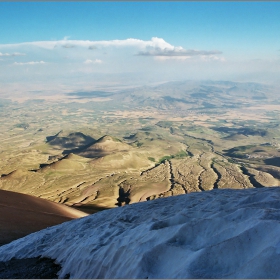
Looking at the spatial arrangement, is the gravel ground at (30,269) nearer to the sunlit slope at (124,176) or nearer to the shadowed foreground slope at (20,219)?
the shadowed foreground slope at (20,219)

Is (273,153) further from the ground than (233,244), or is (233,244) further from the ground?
(233,244)

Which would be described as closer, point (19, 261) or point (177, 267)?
point (177, 267)

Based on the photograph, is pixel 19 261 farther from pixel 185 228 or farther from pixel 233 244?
pixel 233 244

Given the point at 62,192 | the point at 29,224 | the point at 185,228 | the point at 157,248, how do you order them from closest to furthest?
1. the point at 157,248
2. the point at 185,228
3. the point at 29,224
4. the point at 62,192

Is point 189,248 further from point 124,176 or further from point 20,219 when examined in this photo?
point 124,176

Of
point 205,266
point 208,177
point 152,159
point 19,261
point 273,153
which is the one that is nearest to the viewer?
point 205,266

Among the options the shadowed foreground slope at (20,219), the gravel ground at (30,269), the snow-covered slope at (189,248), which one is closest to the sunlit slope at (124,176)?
the shadowed foreground slope at (20,219)

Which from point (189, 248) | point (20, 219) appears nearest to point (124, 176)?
point (20, 219)

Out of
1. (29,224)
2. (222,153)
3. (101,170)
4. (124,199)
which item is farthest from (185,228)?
(222,153)
